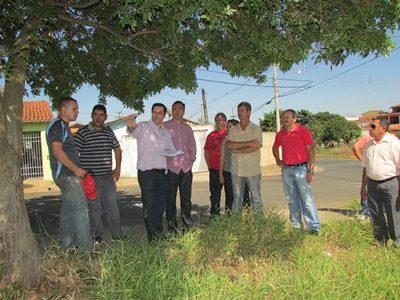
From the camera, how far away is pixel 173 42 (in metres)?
4.48

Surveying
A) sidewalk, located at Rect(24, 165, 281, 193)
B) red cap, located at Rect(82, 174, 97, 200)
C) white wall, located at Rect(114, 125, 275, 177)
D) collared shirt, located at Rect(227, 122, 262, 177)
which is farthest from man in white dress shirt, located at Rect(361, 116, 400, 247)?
white wall, located at Rect(114, 125, 275, 177)

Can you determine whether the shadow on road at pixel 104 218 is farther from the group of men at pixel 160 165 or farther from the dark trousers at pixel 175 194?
the group of men at pixel 160 165

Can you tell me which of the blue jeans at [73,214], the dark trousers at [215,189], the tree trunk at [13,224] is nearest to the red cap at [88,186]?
the blue jeans at [73,214]

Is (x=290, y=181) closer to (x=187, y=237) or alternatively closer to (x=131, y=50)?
(x=187, y=237)

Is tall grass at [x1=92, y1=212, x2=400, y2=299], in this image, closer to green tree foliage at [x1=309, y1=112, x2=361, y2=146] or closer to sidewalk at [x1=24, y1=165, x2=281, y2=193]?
sidewalk at [x1=24, y1=165, x2=281, y2=193]

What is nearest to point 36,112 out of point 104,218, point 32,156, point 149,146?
point 32,156

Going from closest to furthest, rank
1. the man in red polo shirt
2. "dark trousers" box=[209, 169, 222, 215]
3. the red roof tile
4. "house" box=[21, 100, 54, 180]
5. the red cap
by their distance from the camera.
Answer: the red cap
the man in red polo shirt
"dark trousers" box=[209, 169, 222, 215]
"house" box=[21, 100, 54, 180]
the red roof tile

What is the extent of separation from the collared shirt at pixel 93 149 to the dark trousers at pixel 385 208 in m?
3.62

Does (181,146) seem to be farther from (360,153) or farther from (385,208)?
(360,153)

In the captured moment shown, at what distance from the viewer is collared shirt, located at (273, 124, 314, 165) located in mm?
5336

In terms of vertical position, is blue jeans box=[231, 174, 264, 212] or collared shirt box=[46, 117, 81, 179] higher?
collared shirt box=[46, 117, 81, 179]

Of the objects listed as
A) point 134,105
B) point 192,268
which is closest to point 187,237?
point 192,268

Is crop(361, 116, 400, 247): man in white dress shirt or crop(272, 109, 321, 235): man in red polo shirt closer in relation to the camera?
crop(361, 116, 400, 247): man in white dress shirt

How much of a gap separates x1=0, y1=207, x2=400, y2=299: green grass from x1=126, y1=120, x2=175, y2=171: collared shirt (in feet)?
3.69
